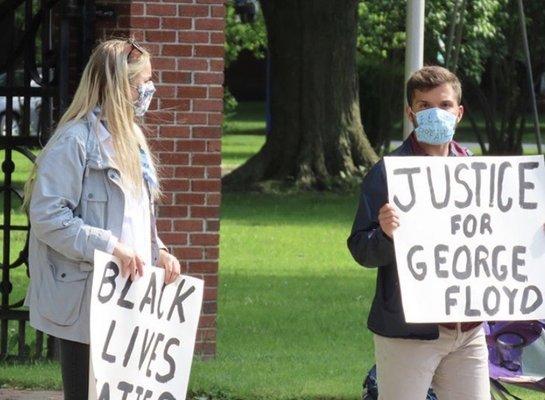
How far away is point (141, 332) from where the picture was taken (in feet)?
16.5

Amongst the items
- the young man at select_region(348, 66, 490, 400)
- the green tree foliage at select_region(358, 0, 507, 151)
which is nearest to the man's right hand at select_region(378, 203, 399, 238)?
the young man at select_region(348, 66, 490, 400)

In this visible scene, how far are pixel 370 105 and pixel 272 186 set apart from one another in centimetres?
960

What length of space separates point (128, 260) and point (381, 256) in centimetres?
87

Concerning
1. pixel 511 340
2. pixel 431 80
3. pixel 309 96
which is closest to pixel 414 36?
pixel 511 340

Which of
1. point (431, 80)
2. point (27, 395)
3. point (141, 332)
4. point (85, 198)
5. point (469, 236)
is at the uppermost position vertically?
point (431, 80)

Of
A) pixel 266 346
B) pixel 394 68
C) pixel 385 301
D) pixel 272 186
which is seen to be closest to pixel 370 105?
pixel 394 68

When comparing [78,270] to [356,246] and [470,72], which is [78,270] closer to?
[356,246]

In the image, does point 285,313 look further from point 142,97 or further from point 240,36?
point 240,36

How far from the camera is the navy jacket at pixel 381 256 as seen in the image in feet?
16.4

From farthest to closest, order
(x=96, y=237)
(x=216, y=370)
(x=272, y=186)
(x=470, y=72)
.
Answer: (x=470, y=72) → (x=272, y=186) → (x=216, y=370) → (x=96, y=237)

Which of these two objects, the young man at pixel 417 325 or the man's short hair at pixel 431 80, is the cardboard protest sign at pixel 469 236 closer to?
the young man at pixel 417 325

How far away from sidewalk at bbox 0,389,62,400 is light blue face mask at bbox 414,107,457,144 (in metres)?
3.27

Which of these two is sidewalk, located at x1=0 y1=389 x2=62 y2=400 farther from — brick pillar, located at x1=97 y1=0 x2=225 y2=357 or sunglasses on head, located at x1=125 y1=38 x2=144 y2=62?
sunglasses on head, located at x1=125 y1=38 x2=144 y2=62

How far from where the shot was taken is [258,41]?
29984 millimetres
